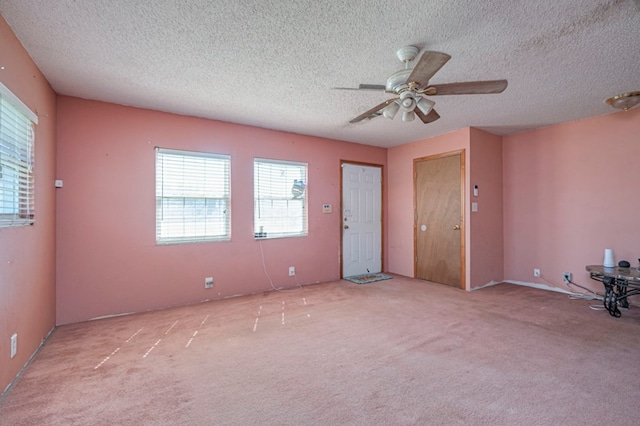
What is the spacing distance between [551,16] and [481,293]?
3.41 m

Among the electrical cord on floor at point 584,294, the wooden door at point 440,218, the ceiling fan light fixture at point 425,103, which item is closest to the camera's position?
the ceiling fan light fixture at point 425,103

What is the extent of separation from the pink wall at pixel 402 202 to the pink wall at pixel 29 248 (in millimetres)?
4885

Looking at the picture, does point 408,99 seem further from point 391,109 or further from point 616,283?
point 616,283

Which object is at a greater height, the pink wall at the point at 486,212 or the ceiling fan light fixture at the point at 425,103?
the ceiling fan light fixture at the point at 425,103

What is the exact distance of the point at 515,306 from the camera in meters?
3.51

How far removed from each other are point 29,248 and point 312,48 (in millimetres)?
2781

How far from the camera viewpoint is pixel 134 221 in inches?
133

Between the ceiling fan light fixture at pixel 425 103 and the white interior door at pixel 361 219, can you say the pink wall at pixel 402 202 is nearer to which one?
the white interior door at pixel 361 219

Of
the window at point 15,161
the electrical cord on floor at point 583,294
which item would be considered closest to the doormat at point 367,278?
the electrical cord on floor at point 583,294

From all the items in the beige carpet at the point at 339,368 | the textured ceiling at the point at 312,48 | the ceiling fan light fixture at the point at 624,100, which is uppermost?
the textured ceiling at the point at 312,48

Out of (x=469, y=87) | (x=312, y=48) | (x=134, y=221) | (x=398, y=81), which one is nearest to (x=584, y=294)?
(x=469, y=87)

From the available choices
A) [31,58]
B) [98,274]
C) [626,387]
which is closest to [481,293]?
[626,387]

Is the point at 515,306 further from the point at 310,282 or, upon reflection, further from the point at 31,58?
the point at 31,58

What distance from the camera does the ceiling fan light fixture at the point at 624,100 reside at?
2.96 metres
